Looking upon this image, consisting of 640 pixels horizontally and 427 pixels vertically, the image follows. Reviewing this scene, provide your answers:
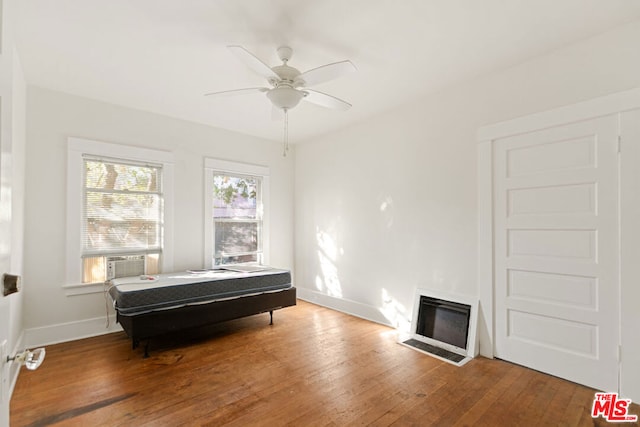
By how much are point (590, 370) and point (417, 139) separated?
2497mm

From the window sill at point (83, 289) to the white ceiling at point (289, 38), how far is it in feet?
6.74

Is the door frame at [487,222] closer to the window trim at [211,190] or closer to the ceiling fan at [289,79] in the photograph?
the ceiling fan at [289,79]

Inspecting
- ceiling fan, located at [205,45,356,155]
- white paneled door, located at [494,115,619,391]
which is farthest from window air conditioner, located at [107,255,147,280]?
white paneled door, located at [494,115,619,391]

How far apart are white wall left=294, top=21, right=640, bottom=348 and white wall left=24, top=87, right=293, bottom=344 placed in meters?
1.75

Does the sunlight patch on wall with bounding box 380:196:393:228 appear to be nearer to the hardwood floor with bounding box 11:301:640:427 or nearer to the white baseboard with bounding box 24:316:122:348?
the hardwood floor with bounding box 11:301:640:427

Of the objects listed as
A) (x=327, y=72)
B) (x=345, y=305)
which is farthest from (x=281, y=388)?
(x=327, y=72)

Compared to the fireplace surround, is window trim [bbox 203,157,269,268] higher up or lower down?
higher up

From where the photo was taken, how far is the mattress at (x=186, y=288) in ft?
9.37

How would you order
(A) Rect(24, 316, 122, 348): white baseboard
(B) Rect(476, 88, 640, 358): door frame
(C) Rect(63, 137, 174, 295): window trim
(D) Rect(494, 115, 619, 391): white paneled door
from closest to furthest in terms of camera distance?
(D) Rect(494, 115, 619, 391): white paneled door → (B) Rect(476, 88, 640, 358): door frame → (A) Rect(24, 316, 122, 348): white baseboard → (C) Rect(63, 137, 174, 295): window trim

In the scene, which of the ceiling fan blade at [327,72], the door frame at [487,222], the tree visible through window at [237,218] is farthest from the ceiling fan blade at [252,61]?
the tree visible through window at [237,218]

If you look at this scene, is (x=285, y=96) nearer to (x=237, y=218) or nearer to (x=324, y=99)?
(x=324, y=99)

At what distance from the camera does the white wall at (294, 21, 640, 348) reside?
2.47m

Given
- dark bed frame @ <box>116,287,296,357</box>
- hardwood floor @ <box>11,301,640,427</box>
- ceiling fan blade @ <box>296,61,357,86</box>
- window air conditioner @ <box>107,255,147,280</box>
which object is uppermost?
ceiling fan blade @ <box>296,61,357,86</box>

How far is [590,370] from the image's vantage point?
234 cm
